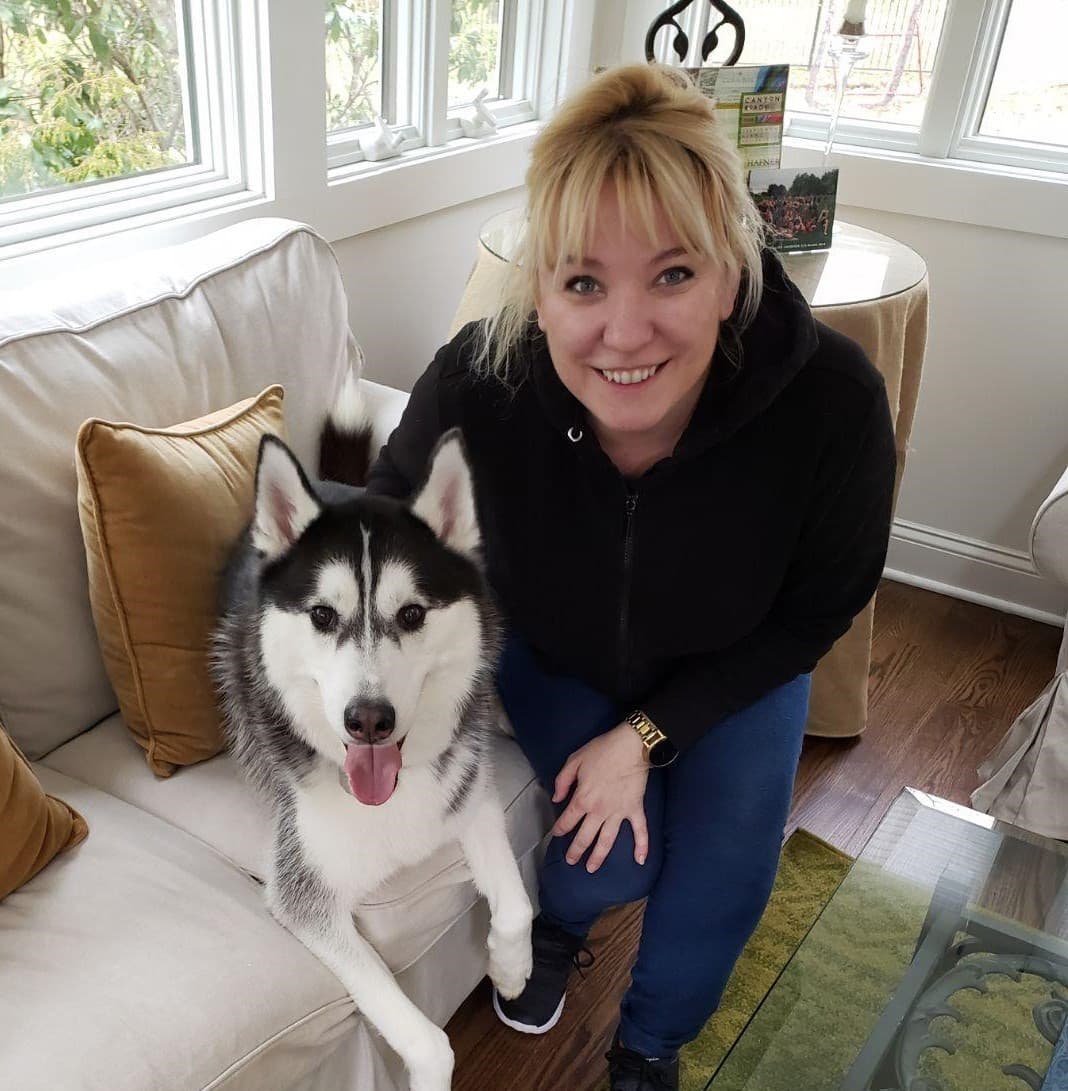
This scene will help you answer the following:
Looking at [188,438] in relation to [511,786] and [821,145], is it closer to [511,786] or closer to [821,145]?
[511,786]

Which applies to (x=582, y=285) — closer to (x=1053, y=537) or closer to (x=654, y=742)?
(x=654, y=742)

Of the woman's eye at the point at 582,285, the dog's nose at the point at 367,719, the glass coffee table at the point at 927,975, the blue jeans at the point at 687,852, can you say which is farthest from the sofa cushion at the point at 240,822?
the woman's eye at the point at 582,285

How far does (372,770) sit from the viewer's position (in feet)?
3.56

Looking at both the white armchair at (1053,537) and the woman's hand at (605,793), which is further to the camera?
the white armchair at (1053,537)

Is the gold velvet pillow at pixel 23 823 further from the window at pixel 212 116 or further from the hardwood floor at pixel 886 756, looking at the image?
the window at pixel 212 116

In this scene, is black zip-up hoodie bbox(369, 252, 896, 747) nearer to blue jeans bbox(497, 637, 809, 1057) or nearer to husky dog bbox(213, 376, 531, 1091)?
blue jeans bbox(497, 637, 809, 1057)

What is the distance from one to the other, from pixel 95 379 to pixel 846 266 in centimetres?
142

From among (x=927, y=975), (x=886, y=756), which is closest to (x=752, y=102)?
(x=886, y=756)

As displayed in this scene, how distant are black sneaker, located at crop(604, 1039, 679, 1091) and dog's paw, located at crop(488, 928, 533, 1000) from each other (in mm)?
190

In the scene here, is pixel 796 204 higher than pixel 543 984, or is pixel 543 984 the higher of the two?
pixel 796 204

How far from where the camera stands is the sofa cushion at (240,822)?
1195mm

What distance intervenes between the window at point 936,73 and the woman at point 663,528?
1.67 meters

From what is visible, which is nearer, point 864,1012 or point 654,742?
point 864,1012

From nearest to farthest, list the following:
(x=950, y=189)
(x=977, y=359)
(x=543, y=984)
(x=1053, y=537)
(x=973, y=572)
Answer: (x=543, y=984) → (x=1053, y=537) → (x=950, y=189) → (x=977, y=359) → (x=973, y=572)
